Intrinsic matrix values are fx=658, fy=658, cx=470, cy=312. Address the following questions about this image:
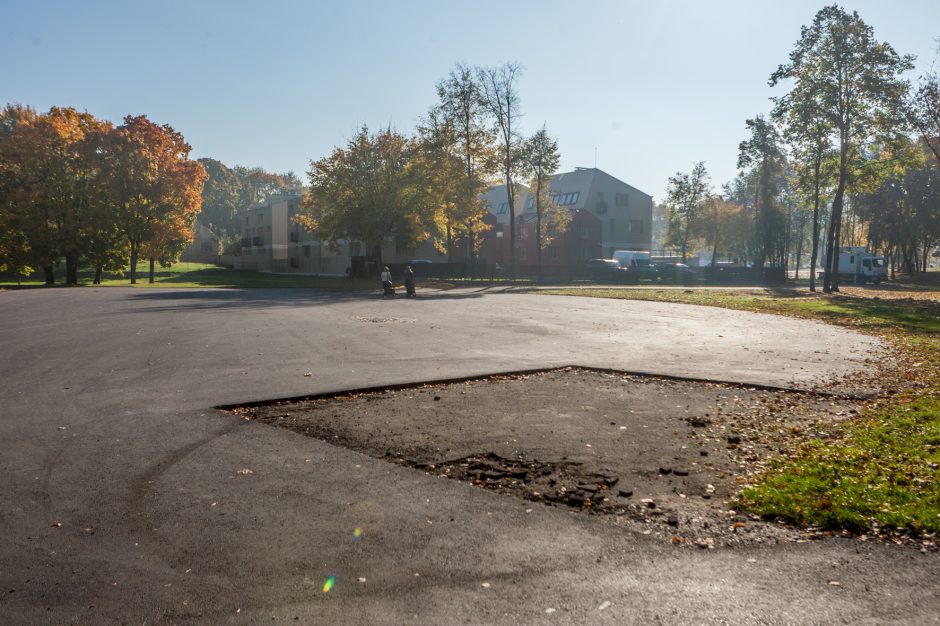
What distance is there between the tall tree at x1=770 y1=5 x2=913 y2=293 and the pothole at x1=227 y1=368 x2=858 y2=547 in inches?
1336

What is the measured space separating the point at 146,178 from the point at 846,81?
161 ft

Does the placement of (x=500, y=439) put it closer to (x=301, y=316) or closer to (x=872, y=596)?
(x=872, y=596)

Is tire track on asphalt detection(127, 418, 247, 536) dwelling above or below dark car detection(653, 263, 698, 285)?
below

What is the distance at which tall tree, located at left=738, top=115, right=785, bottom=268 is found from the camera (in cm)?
6506

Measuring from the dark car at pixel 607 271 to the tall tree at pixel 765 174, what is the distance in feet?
63.4

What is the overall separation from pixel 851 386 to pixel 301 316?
16.3 metres

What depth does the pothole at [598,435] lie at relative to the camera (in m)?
5.38

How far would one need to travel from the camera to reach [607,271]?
55.6 metres

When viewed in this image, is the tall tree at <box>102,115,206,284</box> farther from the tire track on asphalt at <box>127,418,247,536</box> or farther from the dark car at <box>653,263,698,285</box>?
the tire track on asphalt at <box>127,418,247,536</box>

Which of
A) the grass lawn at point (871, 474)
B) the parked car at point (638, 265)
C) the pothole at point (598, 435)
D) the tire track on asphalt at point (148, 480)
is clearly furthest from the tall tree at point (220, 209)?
the grass lawn at point (871, 474)

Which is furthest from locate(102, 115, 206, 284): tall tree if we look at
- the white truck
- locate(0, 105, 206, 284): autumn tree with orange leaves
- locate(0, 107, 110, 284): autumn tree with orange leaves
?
the white truck

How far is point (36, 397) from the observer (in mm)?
9266

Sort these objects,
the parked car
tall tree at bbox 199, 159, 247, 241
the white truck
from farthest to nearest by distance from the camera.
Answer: tall tree at bbox 199, 159, 247, 241 → the parked car → the white truck

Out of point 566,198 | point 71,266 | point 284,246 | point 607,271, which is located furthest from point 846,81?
point 284,246
